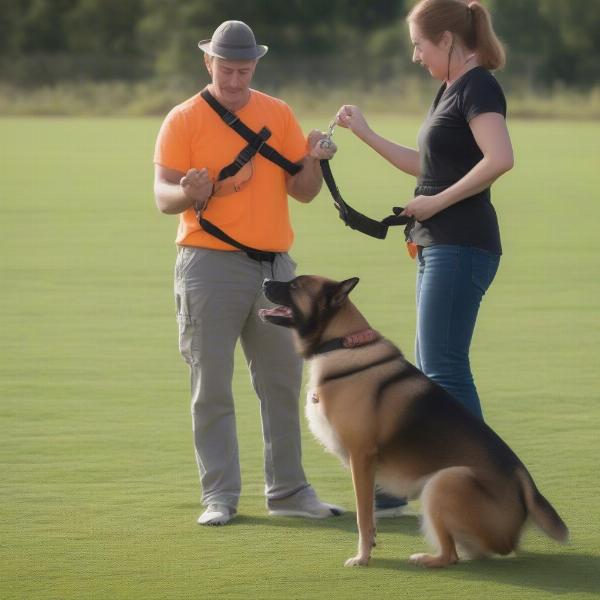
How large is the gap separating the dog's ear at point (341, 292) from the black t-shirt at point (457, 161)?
0.49 m

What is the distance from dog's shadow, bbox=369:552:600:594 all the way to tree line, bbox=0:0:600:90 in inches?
1888

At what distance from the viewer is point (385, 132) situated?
104 ft

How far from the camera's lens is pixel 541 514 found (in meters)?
5.00

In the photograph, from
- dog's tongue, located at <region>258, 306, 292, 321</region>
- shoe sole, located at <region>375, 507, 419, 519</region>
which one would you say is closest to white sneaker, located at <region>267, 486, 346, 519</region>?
shoe sole, located at <region>375, 507, 419, 519</region>

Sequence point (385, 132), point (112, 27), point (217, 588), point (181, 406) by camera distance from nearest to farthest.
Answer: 1. point (217, 588)
2. point (181, 406)
3. point (385, 132)
4. point (112, 27)

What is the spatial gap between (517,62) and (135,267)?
138 feet

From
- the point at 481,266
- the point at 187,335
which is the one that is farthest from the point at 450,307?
the point at 187,335

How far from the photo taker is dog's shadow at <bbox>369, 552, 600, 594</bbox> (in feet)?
16.3

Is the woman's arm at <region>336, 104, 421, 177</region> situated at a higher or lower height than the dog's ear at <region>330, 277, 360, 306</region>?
higher

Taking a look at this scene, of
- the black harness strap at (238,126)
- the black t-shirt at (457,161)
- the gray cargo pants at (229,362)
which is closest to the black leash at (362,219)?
the black t-shirt at (457,161)

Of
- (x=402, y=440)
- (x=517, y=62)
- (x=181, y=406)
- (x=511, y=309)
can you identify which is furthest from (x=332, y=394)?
(x=517, y=62)

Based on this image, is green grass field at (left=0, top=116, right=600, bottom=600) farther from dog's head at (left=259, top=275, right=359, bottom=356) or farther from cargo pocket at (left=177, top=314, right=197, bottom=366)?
dog's head at (left=259, top=275, right=359, bottom=356)

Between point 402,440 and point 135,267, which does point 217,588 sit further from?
point 135,267

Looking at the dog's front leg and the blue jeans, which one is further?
the blue jeans
